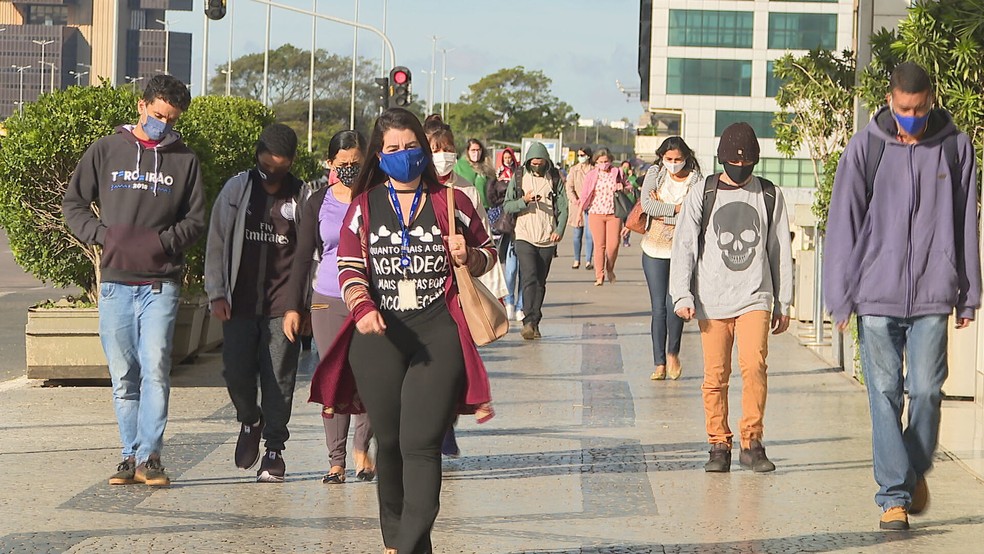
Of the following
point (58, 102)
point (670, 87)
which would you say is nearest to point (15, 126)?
point (58, 102)

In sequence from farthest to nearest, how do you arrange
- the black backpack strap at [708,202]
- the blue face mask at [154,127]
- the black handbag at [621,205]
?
the black handbag at [621,205] < the black backpack strap at [708,202] < the blue face mask at [154,127]

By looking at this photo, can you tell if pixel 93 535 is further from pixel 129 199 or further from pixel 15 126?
pixel 15 126

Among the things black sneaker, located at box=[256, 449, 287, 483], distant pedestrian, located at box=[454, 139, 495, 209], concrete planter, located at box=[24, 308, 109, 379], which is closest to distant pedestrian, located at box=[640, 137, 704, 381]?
distant pedestrian, located at box=[454, 139, 495, 209]

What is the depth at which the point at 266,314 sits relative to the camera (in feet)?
26.9

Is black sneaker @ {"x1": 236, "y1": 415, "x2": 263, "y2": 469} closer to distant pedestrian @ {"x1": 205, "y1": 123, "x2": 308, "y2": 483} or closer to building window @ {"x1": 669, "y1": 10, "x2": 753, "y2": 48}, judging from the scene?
distant pedestrian @ {"x1": 205, "y1": 123, "x2": 308, "y2": 483}

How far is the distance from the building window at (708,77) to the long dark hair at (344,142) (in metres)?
86.7

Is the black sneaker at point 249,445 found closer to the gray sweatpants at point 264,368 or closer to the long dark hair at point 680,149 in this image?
the gray sweatpants at point 264,368

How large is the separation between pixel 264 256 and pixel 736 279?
2.36 metres

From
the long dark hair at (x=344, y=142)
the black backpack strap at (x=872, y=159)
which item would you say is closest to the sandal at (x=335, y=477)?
the long dark hair at (x=344, y=142)

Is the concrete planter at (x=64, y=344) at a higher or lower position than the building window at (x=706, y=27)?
lower

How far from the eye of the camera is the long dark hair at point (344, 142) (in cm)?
827

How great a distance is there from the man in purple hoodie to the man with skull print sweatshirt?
4.99 ft

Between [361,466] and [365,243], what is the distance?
99.0 inches

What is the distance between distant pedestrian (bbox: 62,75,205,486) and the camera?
7.89m
